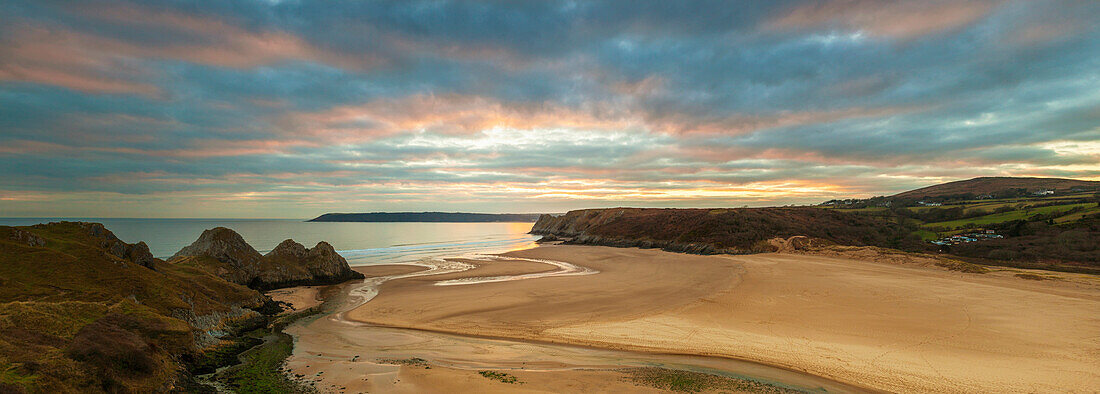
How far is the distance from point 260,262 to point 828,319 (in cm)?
3170

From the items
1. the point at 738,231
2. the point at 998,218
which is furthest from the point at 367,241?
the point at 998,218

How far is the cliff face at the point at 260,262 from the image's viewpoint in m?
22.7

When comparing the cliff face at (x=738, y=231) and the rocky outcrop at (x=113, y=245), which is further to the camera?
the cliff face at (x=738, y=231)

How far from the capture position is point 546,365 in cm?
1049

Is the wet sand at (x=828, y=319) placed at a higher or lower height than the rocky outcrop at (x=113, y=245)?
lower

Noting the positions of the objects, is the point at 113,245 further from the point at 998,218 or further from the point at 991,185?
the point at 991,185

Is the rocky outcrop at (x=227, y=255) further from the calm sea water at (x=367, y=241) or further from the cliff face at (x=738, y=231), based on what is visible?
the cliff face at (x=738, y=231)

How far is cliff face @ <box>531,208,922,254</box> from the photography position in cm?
4403

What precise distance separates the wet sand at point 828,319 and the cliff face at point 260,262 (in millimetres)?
5118

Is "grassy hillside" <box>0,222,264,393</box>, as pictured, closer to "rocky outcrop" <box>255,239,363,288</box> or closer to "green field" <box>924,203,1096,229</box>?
"rocky outcrop" <box>255,239,363,288</box>

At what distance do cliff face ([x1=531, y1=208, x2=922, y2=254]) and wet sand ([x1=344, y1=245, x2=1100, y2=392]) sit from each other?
18.6 m

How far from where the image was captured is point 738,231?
157 ft

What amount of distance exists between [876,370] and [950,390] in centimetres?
136

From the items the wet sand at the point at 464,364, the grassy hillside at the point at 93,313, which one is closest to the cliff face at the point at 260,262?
the grassy hillside at the point at 93,313
